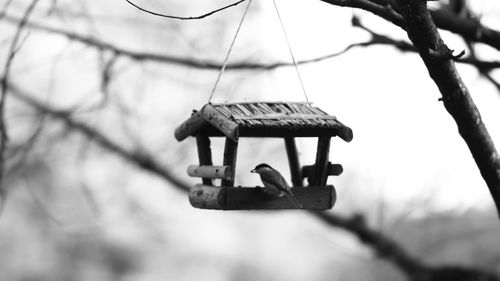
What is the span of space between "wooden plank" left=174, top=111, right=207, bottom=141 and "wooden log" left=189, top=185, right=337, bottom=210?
10.2 inches

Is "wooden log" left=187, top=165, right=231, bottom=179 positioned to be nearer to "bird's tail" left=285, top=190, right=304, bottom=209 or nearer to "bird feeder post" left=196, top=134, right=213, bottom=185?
"bird feeder post" left=196, top=134, right=213, bottom=185

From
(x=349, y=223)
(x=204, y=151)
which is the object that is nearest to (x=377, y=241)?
(x=349, y=223)

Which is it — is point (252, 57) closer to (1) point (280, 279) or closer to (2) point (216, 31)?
(2) point (216, 31)

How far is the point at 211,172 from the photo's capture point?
3014mm

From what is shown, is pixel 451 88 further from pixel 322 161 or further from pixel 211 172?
pixel 211 172

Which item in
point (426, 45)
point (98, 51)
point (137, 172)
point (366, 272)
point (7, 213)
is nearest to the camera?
point (426, 45)

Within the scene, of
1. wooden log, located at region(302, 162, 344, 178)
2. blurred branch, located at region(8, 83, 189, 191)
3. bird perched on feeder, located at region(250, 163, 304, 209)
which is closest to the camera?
bird perched on feeder, located at region(250, 163, 304, 209)

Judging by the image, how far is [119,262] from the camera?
34.2ft

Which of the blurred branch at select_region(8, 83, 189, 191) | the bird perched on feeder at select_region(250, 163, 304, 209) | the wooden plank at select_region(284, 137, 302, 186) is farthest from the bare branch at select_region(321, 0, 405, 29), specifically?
the blurred branch at select_region(8, 83, 189, 191)

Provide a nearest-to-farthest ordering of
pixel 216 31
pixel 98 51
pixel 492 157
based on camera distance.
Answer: pixel 492 157 < pixel 98 51 < pixel 216 31

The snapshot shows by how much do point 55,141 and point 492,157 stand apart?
13.5ft

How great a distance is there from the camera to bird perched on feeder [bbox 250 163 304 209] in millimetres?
2816

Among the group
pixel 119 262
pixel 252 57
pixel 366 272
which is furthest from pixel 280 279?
pixel 252 57

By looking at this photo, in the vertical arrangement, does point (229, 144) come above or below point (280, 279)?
above
